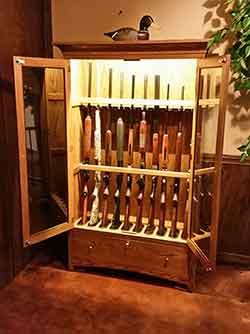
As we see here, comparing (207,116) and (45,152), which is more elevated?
(207,116)

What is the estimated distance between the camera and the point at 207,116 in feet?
7.38

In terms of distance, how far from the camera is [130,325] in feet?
6.88

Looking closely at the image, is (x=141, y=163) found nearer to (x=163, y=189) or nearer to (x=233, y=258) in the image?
(x=163, y=189)

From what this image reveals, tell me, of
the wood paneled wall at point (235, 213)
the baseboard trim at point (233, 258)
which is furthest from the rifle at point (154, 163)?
the baseboard trim at point (233, 258)

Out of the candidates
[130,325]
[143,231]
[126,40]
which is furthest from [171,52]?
[130,325]

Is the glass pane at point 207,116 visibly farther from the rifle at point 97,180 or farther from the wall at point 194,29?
the rifle at point 97,180

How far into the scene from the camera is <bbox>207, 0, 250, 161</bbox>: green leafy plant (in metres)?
2.19

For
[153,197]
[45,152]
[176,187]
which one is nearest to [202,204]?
[176,187]

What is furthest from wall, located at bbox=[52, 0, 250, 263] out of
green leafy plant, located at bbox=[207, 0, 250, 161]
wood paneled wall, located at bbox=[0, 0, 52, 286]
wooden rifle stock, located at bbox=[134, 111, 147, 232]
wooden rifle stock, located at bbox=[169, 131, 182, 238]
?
A: wooden rifle stock, located at bbox=[134, 111, 147, 232]

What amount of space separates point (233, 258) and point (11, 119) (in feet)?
6.58

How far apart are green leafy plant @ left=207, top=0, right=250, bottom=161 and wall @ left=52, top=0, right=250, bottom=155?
13 centimetres

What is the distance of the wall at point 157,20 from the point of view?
8.30 feet

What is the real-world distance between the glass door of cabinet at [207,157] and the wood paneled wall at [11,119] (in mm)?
1247

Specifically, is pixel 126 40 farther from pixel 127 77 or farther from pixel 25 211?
pixel 25 211
